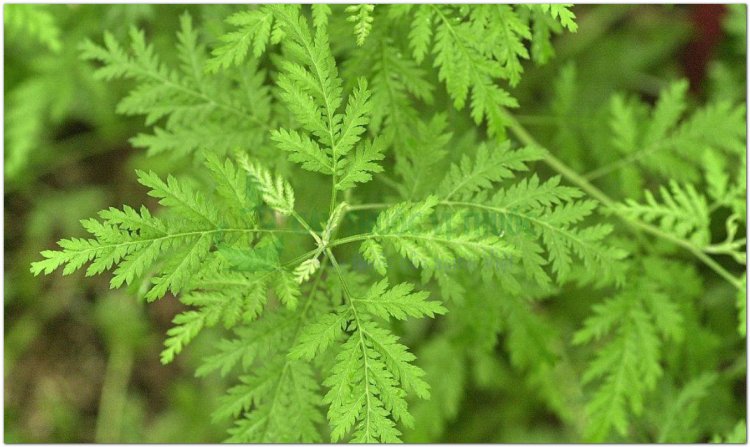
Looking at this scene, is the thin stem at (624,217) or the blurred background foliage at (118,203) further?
the blurred background foliage at (118,203)

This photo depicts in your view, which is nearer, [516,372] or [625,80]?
[516,372]

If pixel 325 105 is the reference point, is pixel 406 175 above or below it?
below

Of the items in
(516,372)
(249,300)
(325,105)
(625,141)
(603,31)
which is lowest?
(516,372)

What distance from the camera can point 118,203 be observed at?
4.74m

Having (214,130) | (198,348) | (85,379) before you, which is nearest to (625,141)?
(214,130)

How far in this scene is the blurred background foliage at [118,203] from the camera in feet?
12.5

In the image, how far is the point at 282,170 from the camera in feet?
7.75

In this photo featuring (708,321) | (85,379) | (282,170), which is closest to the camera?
(282,170)

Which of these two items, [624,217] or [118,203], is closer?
[624,217]

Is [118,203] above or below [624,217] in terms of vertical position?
above

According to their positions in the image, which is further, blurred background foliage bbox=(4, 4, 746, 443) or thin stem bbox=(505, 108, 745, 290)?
blurred background foliage bbox=(4, 4, 746, 443)

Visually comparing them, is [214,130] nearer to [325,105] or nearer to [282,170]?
[282,170]

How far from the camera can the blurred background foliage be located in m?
3.80

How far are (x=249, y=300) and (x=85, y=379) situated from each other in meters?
3.38
